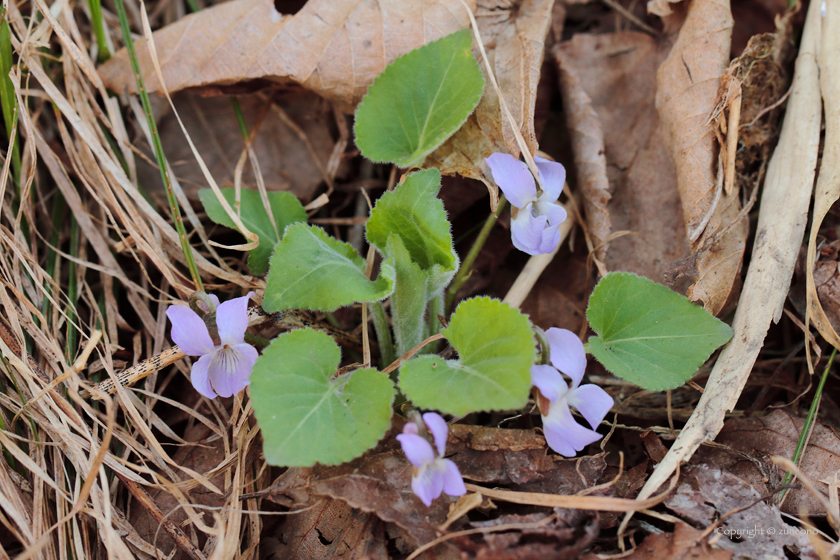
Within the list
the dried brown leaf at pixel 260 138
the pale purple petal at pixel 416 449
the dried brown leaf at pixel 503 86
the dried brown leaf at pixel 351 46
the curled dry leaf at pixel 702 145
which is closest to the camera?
the pale purple petal at pixel 416 449

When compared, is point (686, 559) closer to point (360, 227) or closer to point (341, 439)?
point (341, 439)

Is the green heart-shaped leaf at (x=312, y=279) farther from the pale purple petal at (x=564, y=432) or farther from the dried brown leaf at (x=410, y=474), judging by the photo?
the pale purple petal at (x=564, y=432)

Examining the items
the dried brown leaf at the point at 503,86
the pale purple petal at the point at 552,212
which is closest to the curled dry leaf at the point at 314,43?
the dried brown leaf at the point at 503,86

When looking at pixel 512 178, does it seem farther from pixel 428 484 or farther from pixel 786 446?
pixel 786 446

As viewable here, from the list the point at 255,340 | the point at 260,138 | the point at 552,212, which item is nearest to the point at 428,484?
the point at 255,340

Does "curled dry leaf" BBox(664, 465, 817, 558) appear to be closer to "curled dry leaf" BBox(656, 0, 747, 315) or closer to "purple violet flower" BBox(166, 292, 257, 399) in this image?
"curled dry leaf" BBox(656, 0, 747, 315)

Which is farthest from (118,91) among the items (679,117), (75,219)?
(679,117)
